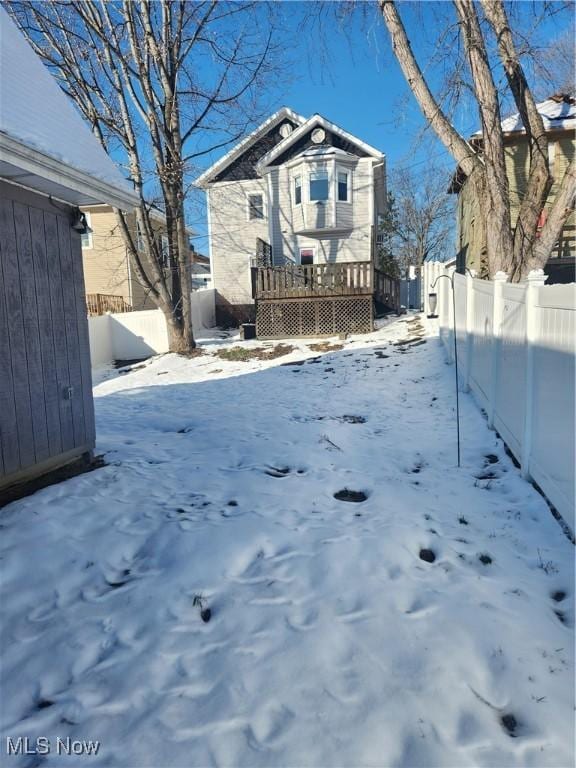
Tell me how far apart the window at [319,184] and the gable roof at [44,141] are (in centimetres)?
1439

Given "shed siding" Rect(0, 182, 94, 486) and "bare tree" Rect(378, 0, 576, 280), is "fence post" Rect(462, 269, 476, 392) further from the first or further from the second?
"shed siding" Rect(0, 182, 94, 486)

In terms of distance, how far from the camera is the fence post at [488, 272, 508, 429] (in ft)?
14.9

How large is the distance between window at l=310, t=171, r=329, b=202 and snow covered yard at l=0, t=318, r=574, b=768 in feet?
50.6

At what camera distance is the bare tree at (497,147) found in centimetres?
746

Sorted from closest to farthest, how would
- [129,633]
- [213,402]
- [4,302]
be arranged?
[129,633]
[4,302]
[213,402]

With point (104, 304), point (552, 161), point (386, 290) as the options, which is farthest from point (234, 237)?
point (552, 161)

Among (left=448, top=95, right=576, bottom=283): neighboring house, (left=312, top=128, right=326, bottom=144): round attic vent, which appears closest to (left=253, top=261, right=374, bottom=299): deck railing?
(left=448, top=95, right=576, bottom=283): neighboring house

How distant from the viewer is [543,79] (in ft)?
26.6

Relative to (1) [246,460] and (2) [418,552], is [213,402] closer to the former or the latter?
(1) [246,460]

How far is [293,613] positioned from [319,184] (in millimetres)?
17928

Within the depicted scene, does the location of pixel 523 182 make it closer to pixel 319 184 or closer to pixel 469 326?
pixel 319 184

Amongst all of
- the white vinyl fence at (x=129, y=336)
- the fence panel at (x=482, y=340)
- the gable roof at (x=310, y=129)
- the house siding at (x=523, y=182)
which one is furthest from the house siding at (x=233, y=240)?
the fence panel at (x=482, y=340)

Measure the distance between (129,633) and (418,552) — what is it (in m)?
1.63

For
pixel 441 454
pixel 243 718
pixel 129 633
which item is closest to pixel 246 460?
pixel 441 454
